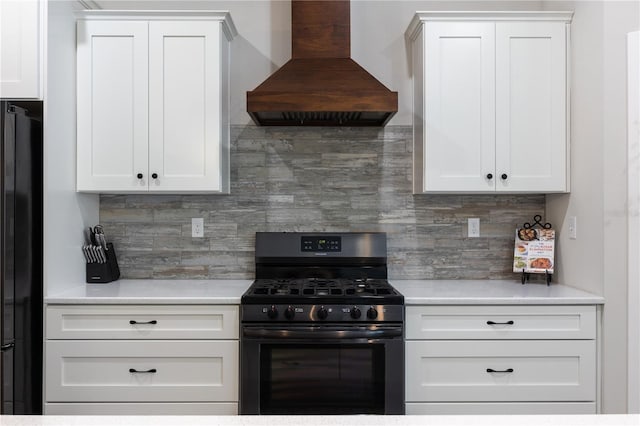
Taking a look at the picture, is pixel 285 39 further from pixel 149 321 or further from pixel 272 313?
pixel 149 321

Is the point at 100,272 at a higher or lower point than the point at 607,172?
lower

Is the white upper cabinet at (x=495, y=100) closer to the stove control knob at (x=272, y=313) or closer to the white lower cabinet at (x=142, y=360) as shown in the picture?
the stove control knob at (x=272, y=313)

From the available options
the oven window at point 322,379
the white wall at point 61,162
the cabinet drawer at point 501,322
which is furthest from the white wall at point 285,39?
the oven window at point 322,379

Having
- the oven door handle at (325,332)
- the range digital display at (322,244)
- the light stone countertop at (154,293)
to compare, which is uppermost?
the range digital display at (322,244)

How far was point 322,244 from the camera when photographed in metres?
3.00

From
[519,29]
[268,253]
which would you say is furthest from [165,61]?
[519,29]

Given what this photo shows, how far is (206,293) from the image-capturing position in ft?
8.36

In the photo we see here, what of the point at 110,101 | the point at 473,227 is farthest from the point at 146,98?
the point at 473,227

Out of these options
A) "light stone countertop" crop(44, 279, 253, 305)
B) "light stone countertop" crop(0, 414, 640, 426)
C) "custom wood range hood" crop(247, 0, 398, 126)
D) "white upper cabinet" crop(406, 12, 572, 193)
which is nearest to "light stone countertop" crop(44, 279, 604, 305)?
"light stone countertop" crop(44, 279, 253, 305)

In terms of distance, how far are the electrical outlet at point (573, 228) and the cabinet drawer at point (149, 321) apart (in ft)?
5.82

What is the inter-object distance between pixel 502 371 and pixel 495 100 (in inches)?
54.1

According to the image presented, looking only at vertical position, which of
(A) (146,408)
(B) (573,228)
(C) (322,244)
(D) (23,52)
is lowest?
(A) (146,408)

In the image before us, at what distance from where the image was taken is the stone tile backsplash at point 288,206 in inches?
121

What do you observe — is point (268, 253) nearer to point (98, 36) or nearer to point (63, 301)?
point (63, 301)
